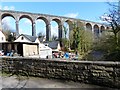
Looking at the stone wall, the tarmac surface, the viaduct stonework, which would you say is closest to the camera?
the stone wall

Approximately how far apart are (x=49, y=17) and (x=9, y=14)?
13.4 meters

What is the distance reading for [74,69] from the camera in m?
6.12

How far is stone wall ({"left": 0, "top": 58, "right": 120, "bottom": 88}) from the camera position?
546cm

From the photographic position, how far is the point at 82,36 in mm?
54312

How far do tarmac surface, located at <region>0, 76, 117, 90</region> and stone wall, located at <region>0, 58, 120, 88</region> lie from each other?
0.15 metres

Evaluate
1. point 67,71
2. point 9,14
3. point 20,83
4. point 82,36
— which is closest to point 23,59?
point 20,83

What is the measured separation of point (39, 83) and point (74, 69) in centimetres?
109

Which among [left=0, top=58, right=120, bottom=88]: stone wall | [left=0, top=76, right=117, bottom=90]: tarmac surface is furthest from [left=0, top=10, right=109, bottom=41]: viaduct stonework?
[left=0, top=76, right=117, bottom=90]: tarmac surface

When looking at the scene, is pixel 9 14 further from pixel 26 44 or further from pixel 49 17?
pixel 26 44

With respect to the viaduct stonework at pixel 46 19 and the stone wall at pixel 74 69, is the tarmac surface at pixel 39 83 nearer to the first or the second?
the stone wall at pixel 74 69

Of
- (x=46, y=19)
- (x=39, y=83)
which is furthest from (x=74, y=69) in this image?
(x=46, y=19)

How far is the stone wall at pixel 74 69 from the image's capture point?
546 cm

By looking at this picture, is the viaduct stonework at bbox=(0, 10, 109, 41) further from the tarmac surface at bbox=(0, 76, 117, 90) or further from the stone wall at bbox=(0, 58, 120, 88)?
the tarmac surface at bbox=(0, 76, 117, 90)

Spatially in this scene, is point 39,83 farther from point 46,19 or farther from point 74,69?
point 46,19
